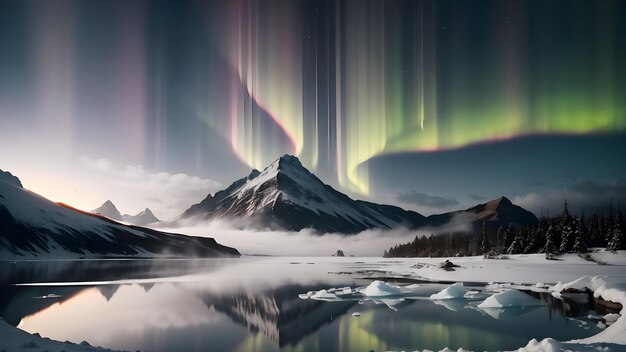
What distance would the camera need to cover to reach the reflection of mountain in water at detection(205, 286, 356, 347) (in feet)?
117

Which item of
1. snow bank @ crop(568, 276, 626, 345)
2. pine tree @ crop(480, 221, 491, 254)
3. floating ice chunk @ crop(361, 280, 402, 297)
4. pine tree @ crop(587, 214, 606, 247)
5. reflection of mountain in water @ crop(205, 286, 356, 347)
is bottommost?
reflection of mountain in water @ crop(205, 286, 356, 347)

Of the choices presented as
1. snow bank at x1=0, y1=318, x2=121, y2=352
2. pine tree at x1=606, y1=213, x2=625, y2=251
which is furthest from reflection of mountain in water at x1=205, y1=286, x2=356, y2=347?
pine tree at x1=606, y1=213, x2=625, y2=251

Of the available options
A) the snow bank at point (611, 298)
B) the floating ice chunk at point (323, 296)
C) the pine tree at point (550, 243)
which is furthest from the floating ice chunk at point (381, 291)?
the pine tree at point (550, 243)

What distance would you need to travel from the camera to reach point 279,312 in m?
46.0

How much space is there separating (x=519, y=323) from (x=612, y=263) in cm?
6315

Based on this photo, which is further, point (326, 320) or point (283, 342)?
point (326, 320)

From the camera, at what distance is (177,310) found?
151ft

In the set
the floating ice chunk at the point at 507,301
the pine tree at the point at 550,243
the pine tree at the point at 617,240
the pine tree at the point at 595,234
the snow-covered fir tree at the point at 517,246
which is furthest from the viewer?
the pine tree at the point at 595,234

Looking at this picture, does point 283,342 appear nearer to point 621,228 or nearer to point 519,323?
point 519,323

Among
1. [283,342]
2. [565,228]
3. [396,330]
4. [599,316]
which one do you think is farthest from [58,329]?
[565,228]

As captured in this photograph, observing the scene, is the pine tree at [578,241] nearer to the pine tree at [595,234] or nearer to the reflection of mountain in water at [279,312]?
the pine tree at [595,234]

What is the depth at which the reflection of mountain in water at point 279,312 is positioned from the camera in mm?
35812

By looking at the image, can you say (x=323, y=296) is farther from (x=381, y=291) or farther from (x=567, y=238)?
(x=567, y=238)

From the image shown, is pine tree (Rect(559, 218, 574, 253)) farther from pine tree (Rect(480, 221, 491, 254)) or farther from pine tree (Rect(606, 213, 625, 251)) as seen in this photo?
pine tree (Rect(480, 221, 491, 254))
